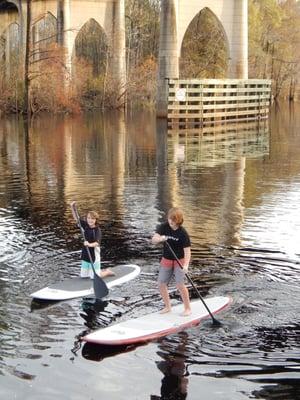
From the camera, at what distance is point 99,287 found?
32.1 ft

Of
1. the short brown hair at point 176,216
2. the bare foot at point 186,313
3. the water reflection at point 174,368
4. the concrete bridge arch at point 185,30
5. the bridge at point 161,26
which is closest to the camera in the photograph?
the water reflection at point 174,368

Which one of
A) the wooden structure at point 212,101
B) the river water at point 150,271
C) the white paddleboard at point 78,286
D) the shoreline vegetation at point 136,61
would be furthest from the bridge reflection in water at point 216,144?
the shoreline vegetation at point 136,61

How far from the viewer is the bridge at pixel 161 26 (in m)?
50.3

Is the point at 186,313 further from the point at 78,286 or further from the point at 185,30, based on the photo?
the point at 185,30

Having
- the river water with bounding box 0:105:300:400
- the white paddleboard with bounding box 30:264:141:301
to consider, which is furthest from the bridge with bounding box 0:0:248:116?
the white paddleboard with bounding box 30:264:141:301

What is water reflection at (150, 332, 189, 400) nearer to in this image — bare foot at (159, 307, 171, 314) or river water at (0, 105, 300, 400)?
river water at (0, 105, 300, 400)

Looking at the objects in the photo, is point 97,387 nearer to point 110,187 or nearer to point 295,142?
point 110,187

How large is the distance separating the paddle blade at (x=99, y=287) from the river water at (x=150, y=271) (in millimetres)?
213

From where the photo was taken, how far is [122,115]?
58.0 m

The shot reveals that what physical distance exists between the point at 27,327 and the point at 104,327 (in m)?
0.98

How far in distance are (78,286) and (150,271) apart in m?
1.54

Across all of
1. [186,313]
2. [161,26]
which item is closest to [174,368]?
[186,313]

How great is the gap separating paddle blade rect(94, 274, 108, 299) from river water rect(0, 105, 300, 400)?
0.21m

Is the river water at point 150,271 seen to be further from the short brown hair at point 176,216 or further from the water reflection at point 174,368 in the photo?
the short brown hair at point 176,216
